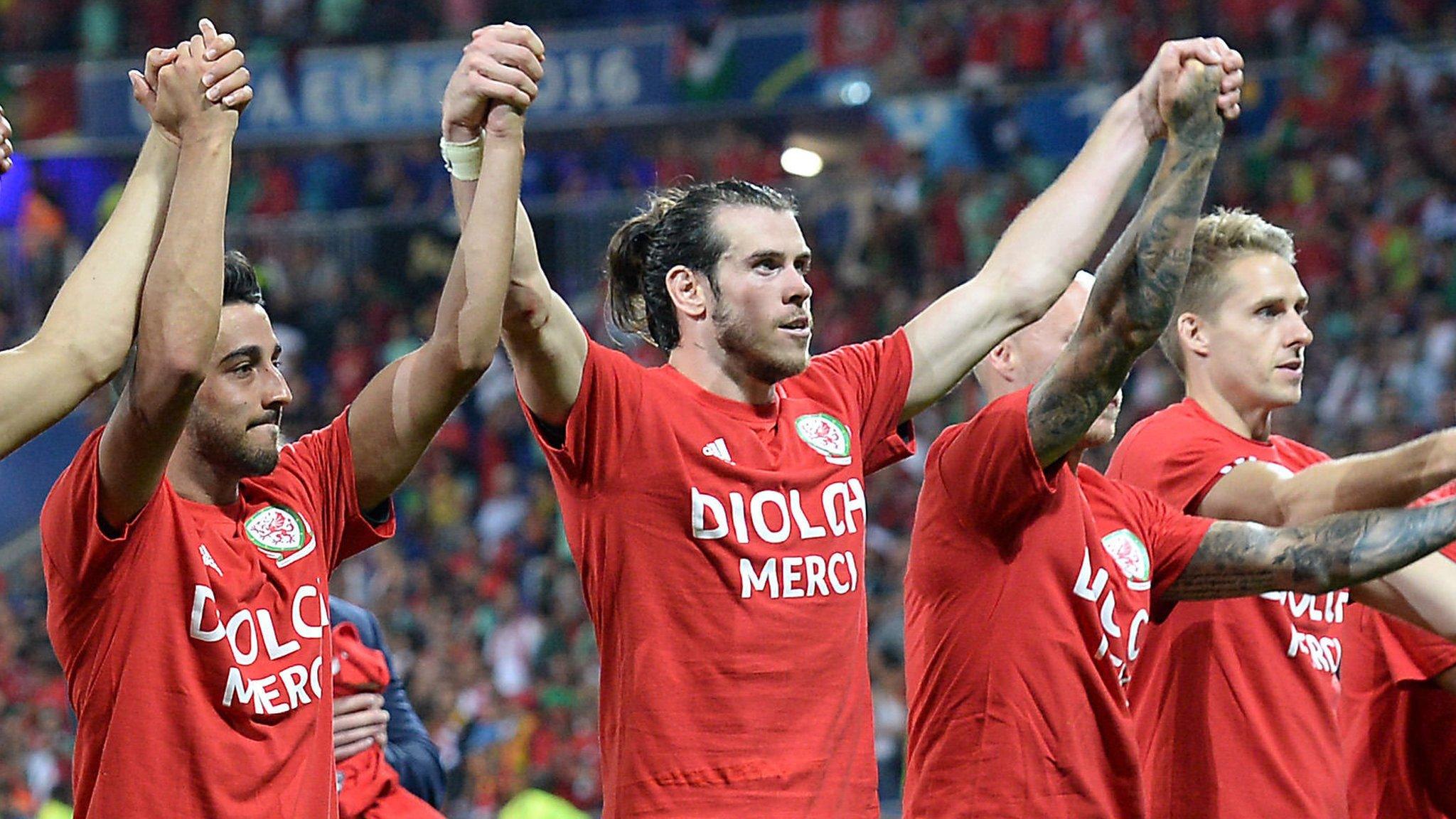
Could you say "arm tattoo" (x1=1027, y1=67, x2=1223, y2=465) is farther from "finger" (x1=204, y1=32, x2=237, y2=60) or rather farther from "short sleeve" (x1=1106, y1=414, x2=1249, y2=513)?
"finger" (x1=204, y1=32, x2=237, y2=60)

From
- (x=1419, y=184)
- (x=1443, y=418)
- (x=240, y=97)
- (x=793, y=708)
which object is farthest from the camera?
(x=1419, y=184)

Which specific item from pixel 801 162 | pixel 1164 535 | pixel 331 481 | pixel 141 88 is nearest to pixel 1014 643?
pixel 1164 535

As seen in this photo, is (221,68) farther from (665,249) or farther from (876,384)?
(876,384)

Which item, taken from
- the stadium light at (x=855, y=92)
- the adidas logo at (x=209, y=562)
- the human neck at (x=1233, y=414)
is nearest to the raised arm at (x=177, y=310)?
the adidas logo at (x=209, y=562)

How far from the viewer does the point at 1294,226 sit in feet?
44.3

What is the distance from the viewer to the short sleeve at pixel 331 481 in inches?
145

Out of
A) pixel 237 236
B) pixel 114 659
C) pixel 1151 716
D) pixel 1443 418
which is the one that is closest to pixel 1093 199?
pixel 1151 716

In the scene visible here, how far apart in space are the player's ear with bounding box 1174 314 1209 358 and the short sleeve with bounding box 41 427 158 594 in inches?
106

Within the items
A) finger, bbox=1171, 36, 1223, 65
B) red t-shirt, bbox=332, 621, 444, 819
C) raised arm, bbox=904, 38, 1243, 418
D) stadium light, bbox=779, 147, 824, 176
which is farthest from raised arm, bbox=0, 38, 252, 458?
stadium light, bbox=779, 147, 824, 176

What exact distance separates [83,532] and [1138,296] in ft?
7.02

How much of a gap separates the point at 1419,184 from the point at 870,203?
4477 millimetres

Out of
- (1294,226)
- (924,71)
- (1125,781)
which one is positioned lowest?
(1125,781)

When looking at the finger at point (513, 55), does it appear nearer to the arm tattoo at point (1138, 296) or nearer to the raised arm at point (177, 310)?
the raised arm at point (177, 310)

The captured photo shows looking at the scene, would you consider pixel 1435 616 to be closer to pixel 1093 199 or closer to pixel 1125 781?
pixel 1125 781
